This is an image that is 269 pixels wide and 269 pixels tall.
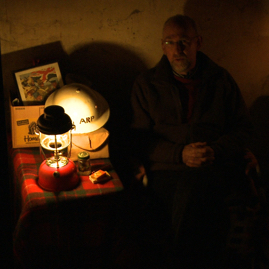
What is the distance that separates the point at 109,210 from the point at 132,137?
0.64 metres

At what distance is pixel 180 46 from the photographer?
191cm

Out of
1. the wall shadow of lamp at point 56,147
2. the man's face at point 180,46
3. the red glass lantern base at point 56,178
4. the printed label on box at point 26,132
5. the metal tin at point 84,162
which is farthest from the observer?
the man's face at point 180,46

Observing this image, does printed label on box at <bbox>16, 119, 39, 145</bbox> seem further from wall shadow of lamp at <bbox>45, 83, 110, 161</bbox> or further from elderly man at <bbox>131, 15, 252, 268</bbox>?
elderly man at <bbox>131, 15, 252, 268</bbox>

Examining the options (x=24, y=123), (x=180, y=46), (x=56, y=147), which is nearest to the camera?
(x=56, y=147)

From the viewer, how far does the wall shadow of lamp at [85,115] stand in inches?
61.0

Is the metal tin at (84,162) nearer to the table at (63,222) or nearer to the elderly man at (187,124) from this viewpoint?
the table at (63,222)

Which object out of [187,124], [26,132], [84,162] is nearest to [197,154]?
[187,124]

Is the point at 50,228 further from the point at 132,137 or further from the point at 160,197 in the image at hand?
the point at 132,137

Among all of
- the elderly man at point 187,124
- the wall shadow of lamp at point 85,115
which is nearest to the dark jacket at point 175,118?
the elderly man at point 187,124

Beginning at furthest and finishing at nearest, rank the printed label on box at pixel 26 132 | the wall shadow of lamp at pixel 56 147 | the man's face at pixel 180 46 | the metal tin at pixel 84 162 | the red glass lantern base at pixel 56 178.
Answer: the man's face at pixel 180 46, the printed label on box at pixel 26 132, the metal tin at pixel 84 162, the red glass lantern base at pixel 56 178, the wall shadow of lamp at pixel 56 147

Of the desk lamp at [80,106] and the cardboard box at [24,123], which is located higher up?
the desk lamp at [80,106]

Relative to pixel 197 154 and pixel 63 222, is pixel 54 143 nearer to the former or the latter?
pixel 63 222

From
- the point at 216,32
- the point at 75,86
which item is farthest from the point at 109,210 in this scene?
the point at 216,32

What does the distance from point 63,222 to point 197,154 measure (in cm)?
90
